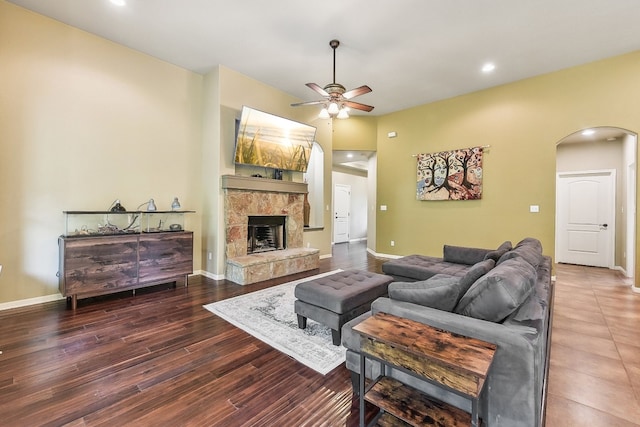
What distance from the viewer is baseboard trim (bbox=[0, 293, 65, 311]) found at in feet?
10.8

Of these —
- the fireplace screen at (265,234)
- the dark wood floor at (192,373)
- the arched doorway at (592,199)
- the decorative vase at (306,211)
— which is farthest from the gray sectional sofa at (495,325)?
the arched doorway at (592,199)

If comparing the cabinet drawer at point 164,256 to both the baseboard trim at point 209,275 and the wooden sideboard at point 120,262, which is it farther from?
the baseboard trim at point 209,275

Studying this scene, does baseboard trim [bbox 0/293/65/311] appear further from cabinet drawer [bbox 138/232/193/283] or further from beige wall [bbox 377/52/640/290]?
beige wall [bbox 377/52/640/290]

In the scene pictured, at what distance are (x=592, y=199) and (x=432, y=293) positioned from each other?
6975 millimetres

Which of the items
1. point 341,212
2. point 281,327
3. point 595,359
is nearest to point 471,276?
point 595,359

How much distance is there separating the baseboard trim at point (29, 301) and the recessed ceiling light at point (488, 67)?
23.2 ft

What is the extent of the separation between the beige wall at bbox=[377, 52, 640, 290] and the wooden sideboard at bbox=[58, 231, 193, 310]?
4.75 meters

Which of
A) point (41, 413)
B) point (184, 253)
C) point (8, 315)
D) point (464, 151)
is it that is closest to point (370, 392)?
point (41, 413)

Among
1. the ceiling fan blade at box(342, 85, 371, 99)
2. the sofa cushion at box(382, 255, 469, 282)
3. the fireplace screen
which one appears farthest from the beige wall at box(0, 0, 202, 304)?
the sofa cushion at box(382, 255, 469, 282)

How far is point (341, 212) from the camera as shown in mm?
10016

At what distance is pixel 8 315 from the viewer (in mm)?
3082

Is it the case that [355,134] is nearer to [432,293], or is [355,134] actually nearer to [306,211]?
[306,211]

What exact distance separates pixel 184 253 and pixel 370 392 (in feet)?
11.9

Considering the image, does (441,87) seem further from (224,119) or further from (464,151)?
(224,119)
